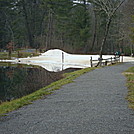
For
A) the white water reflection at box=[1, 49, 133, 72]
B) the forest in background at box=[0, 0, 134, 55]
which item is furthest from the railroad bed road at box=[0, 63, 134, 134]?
the forest in background at box=[0, 0, 134, 55]

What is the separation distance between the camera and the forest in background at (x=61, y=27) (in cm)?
4503

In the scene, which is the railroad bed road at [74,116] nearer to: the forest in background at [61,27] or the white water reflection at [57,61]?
the white water reflection at [57,61]

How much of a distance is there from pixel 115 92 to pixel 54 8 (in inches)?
1655

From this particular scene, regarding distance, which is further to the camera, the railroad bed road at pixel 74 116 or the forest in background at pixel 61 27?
the forest in background at pixel 61 27

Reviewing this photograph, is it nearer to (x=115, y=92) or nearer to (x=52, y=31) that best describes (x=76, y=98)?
(x=115, y=92)

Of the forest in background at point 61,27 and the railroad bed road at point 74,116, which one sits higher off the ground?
the forest in background at point 61,27

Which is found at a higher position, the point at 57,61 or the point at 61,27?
the point at 61,27

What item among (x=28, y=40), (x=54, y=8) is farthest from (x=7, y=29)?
(x=54, y=8)

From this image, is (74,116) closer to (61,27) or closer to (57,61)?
(57,61)

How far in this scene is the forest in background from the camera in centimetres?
4503

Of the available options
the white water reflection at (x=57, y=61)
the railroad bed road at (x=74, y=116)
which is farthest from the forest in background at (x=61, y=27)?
the railroad bed road at (x=74, y=116)

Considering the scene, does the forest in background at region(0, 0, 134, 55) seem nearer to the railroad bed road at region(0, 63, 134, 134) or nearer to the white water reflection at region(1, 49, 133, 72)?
the white water reflection at region(1, 49, 133, 72)

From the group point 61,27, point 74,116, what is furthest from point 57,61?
point 74,116

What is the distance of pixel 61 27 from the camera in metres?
47.0
